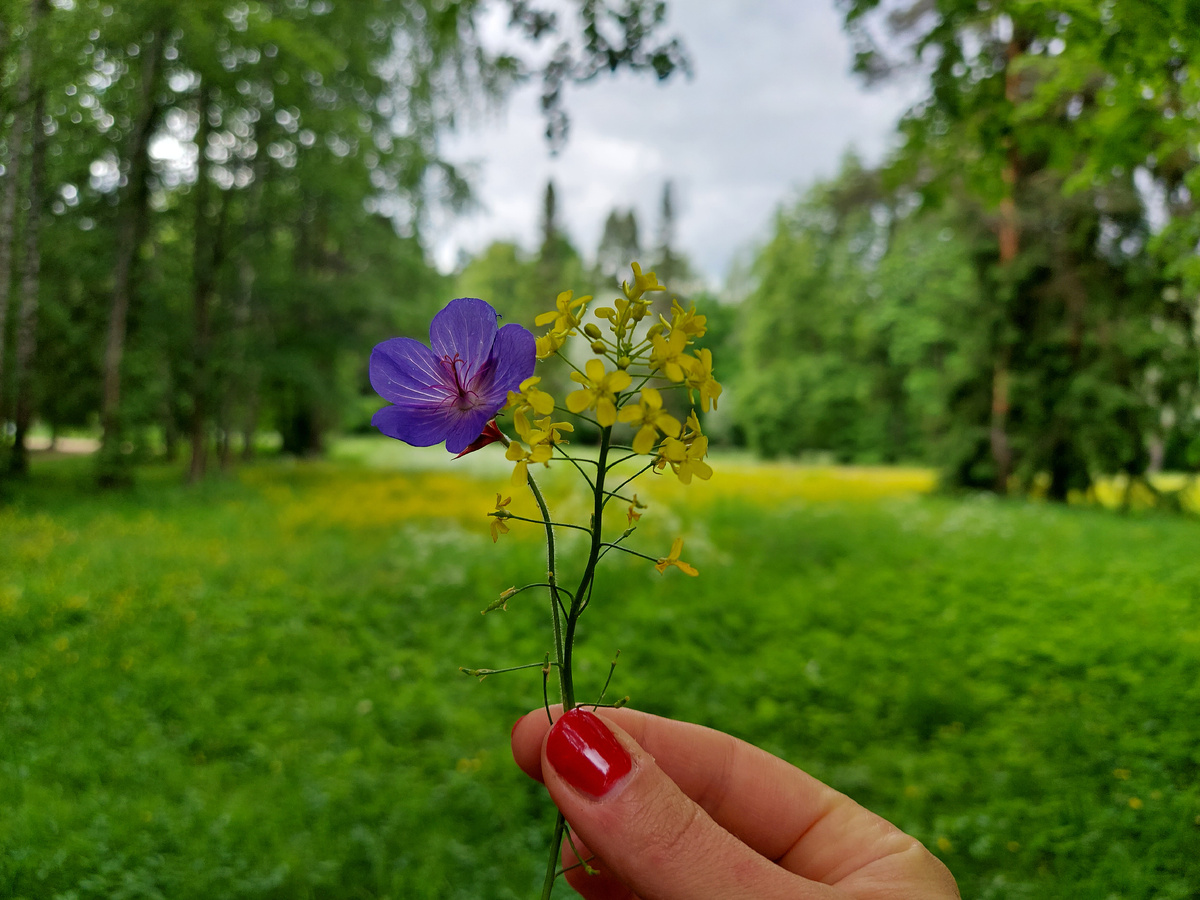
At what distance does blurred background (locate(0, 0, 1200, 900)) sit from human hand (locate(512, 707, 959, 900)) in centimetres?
70

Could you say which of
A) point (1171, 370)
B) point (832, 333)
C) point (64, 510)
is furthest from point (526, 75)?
point (832, 333)

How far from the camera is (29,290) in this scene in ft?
28.4

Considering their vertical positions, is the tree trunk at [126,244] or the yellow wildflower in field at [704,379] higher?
the tree trunk at [126,244]

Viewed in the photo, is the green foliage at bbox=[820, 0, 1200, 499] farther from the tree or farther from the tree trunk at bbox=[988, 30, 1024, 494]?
the tree

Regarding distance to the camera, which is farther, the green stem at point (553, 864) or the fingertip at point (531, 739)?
the fingertip at point (531, 739)

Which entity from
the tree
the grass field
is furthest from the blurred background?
the tree

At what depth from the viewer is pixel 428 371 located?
2.95 feet

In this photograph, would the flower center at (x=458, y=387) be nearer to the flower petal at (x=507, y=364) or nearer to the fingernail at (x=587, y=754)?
the flower petal at (x=507, y=364)

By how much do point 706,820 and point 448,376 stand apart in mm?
724

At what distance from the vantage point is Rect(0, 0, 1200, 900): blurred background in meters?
2.75

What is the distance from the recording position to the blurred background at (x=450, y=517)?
2.75 meters

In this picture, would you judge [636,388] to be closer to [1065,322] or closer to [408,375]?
[408,375]

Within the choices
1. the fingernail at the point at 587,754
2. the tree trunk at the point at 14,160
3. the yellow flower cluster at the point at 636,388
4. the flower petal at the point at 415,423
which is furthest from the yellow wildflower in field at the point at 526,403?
the tree trunk at the point at 14,160

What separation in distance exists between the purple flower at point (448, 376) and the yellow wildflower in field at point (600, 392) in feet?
0.40
